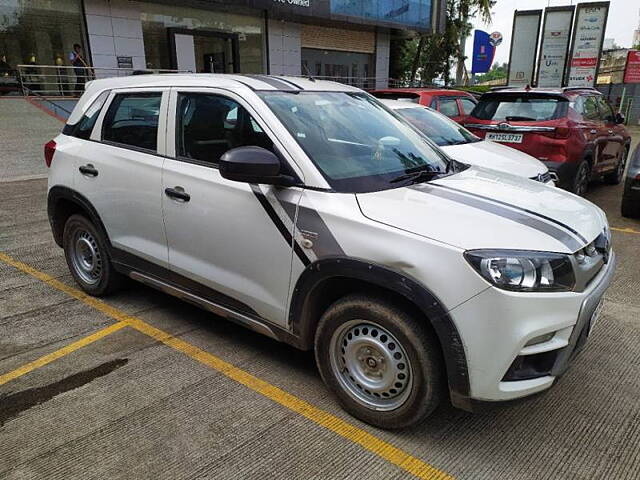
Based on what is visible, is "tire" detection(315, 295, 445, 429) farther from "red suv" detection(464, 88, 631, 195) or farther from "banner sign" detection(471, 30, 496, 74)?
"banner sign" detection(471, 30, 496, 74)

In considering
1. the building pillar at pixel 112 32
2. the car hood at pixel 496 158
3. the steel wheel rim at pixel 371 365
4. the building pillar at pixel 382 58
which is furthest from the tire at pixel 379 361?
the building pillar at pixel 382 58

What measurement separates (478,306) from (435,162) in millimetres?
1425

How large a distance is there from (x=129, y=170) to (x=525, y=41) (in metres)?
23.0

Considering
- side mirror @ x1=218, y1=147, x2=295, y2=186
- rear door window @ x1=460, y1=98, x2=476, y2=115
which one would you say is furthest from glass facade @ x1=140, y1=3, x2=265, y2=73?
side mirror @ x1=218, y1=147, x2=295, y2=186

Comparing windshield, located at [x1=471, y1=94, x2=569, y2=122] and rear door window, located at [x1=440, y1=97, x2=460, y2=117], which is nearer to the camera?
windshield, located at [x1=471, y1=94, x2=569, y2=122]

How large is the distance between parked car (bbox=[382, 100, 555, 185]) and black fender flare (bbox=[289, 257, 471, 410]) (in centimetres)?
331

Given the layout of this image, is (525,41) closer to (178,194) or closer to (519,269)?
(178,194)

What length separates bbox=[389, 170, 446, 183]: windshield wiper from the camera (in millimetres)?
2987

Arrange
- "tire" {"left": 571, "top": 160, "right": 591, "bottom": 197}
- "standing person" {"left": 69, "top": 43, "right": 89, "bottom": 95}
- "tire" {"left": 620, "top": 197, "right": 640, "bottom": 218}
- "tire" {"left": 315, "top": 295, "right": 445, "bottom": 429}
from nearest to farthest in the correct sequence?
1. "tire" {"left": 315, "top": 295, "right": 445, "bottom": 429}
2. "tire" {"left": 620, "top": 197, "right": 640, "bottom": 218}
3. "tire" {"left": 571, "top": 160, "right": 591, "bottom": 197}
4. "standing person" {"left": 69, "top": 43, "right": 89, "bottom": 95}

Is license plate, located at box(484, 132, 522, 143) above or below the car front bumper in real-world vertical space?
above

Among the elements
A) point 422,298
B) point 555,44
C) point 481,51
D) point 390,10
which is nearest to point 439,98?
point 422,298

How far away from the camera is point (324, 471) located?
2.46m

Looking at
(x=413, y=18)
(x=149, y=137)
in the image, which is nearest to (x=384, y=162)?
(x=149, y=137)

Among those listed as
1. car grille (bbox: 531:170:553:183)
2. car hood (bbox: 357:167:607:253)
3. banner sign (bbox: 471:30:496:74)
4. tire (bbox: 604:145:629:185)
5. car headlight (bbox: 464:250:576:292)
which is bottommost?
tire (bbox: 604:145:629:185)
